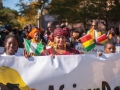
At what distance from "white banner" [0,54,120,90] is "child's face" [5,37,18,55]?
33cm

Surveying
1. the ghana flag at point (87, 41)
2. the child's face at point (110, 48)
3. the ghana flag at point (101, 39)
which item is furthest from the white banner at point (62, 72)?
the ghana flag at point (101, 39)

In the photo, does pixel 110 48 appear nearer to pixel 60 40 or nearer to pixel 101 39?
pixel 60 40

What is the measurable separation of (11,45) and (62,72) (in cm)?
86

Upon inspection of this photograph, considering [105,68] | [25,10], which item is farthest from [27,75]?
[25,10]

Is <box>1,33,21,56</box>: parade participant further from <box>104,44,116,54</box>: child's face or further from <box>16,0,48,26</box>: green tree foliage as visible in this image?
<box>16,0,48,26</box>: green tree foliage

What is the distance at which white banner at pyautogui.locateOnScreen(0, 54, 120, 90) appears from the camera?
→ 436cm

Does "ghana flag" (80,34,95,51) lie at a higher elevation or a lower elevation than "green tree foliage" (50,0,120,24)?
lower

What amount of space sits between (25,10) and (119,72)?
28.1 meters

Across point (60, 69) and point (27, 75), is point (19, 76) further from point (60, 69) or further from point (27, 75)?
point (60, 69)

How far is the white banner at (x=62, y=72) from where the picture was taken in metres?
4.36

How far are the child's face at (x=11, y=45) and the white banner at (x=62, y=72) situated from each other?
1.10 feet

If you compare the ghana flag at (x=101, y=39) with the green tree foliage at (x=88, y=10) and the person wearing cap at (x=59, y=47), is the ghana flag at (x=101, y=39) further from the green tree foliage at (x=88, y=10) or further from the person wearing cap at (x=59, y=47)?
the green tree foliage at (x=88, y=10)

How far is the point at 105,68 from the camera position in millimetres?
4820

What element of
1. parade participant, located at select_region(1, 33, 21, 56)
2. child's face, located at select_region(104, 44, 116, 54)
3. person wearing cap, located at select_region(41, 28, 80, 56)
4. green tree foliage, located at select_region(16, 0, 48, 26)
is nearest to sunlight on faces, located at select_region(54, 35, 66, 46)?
person wearing cap, located at select_region(41, 28, 80, 56)
